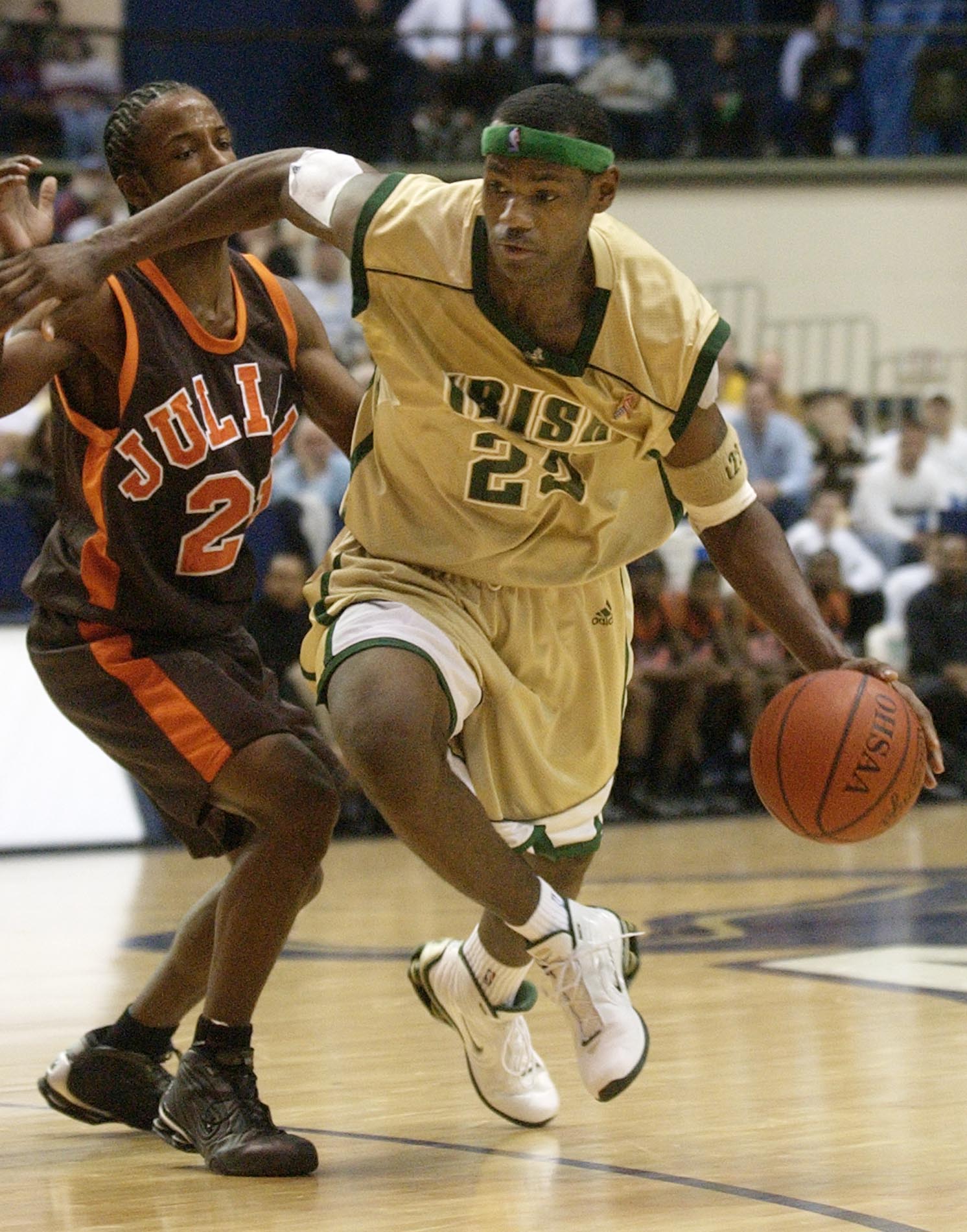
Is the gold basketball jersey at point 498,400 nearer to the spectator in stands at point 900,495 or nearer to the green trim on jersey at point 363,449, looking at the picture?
the green trim on jersey at point 363,449

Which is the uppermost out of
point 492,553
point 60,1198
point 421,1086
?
point 492,553

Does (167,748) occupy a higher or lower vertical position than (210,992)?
higher

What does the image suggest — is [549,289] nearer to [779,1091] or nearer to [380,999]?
[779,1091]

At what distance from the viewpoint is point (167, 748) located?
3662mm

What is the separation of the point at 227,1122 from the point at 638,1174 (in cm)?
73

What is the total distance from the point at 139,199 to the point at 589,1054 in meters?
1.82

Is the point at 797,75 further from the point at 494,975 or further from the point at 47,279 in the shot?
the point at 47,279

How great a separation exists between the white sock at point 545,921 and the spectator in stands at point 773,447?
8264 millimetres

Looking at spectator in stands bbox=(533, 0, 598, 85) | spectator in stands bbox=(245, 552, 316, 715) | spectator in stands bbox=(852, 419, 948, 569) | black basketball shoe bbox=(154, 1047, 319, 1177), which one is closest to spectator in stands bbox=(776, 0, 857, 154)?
spectator in stands bbox=(533, 0, 598, 85)

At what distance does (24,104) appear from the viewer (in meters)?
13.6

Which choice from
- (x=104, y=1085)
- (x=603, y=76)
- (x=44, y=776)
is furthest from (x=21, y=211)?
(x=603, y=76)

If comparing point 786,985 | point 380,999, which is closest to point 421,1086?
point 380,999

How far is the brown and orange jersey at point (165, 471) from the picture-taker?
3686 millimetres

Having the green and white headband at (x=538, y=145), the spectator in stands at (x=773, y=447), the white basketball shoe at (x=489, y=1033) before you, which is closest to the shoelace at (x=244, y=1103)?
the white basketball shoe at (x=489, y=1033)
